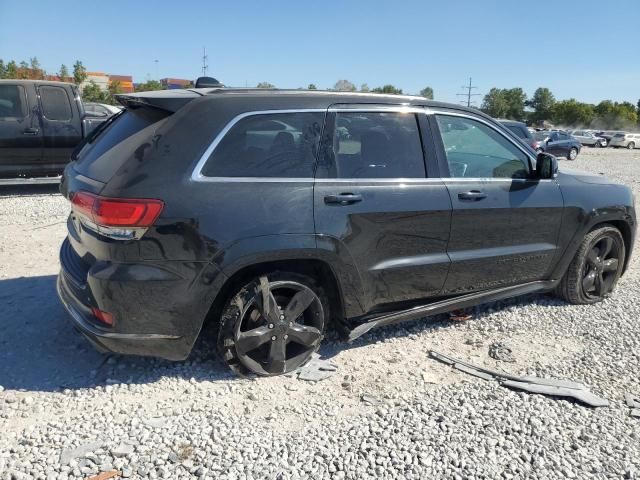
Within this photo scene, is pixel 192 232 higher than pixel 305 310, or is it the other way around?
pixel 192 232

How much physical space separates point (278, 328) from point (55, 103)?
8.05 m

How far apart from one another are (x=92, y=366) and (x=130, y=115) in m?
1.68

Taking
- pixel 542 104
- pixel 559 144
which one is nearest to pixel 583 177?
pixel 559 144

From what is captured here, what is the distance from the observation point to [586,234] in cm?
454

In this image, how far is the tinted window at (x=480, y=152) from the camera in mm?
3871

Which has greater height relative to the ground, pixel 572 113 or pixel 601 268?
pixel 572 113

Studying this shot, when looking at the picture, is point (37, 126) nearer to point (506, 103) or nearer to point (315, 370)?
point (315, 370)

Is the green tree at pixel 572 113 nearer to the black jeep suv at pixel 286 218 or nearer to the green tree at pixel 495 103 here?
the green tree at pixel 495 103

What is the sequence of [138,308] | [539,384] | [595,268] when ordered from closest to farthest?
[138,308] → [539,384] → [595,268]

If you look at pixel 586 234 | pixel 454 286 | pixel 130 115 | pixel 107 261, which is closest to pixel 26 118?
pixel 130 115

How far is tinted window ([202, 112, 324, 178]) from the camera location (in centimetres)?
299

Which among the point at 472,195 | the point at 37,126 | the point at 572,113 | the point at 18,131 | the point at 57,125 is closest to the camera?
the point at 472,195

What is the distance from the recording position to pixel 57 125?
915 centimetres

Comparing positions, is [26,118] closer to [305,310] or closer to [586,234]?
[305,310]
